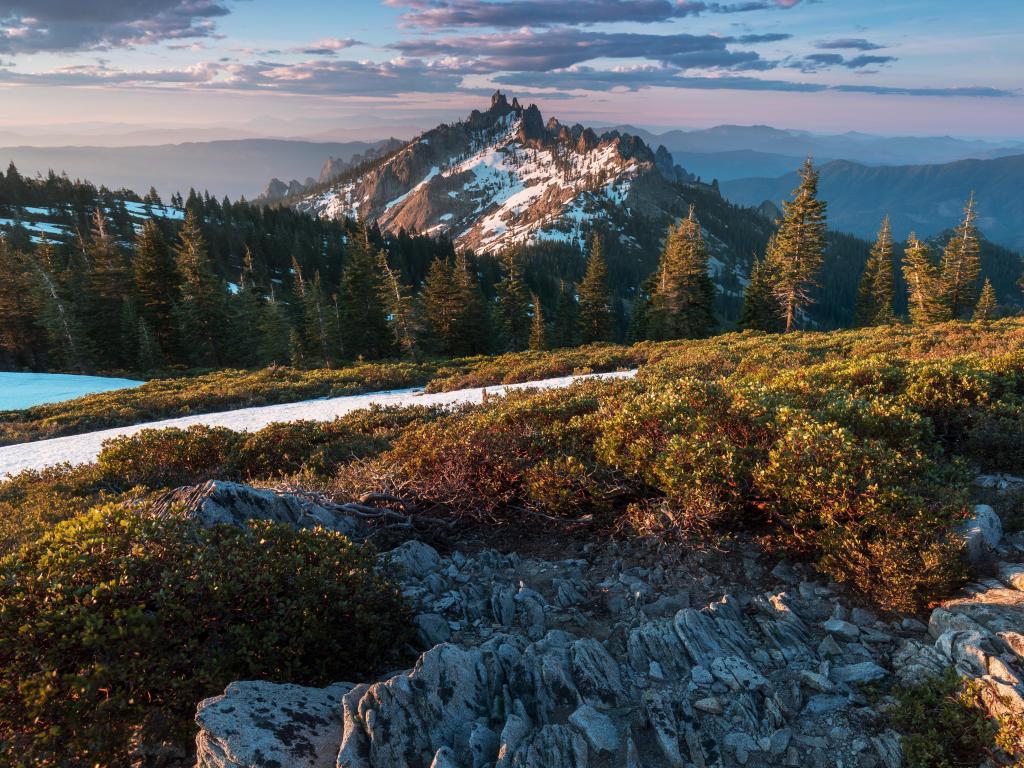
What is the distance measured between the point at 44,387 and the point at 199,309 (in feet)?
63.2

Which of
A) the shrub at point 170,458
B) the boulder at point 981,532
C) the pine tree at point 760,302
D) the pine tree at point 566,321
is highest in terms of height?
the boulder at point 981,532

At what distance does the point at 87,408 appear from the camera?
2069 cm

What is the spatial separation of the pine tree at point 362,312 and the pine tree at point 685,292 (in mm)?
26492

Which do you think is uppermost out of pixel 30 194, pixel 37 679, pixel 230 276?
pixel 30 194

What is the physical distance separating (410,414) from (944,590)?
11.4m

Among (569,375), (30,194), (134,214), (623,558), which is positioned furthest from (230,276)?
(623,558)

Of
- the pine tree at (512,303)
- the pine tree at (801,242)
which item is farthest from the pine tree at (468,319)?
the pine tree at (801,242)

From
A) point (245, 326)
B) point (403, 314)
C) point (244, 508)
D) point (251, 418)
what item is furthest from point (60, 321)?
point (244, 508)

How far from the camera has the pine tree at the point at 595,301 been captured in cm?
5688

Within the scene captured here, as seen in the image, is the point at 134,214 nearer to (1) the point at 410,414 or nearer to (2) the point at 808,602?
(1) the point at 410,414

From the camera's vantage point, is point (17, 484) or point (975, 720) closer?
point (975, 720)

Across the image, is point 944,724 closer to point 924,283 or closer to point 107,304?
point 107,304

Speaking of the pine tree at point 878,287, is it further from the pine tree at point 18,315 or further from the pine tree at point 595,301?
the pine tree at point 18,315

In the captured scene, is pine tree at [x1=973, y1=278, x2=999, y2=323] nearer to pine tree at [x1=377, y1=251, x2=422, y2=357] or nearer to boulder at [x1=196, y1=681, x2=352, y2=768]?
pine tree at [x1=377, y1=251, x2=422, y2=357]
